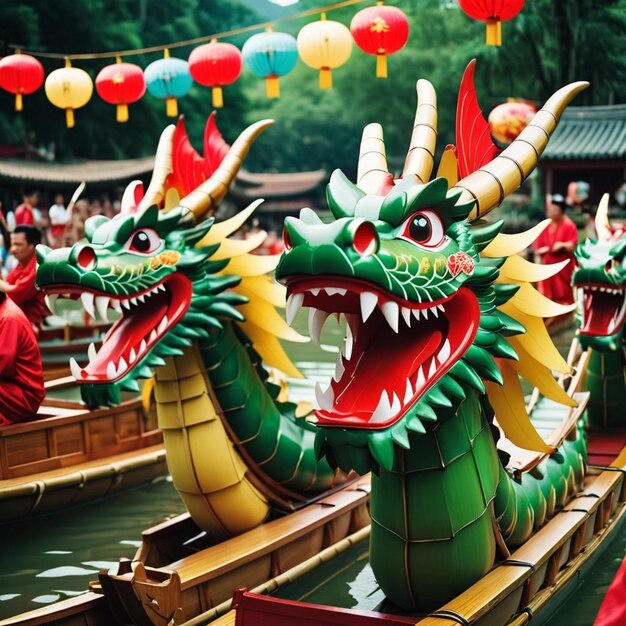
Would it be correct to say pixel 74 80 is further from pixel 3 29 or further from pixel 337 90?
pixel 337 90

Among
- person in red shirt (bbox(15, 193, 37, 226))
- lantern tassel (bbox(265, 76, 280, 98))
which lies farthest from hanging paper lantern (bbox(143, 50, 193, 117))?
person in red shirt (bbox(15, 193, 37, 226))

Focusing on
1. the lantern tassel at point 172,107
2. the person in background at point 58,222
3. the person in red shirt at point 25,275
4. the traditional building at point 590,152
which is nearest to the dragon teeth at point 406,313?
the person in red shirt at point 25,275

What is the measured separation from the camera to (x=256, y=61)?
390 inches

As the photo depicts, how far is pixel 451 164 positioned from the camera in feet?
11.1

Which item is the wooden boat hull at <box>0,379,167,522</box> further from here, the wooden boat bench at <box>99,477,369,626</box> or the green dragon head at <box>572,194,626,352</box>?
the green dragon head at <box>572,194,626,352</box>

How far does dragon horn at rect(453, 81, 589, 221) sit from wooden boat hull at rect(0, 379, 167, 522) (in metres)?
3.44

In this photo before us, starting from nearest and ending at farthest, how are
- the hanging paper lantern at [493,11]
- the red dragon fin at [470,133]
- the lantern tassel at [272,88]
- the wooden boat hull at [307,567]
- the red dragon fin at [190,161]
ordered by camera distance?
the wooden boat hull at [307,567] → the red dragon fin at [470,133] → the red dragon fin at [190,161] → the hanging paper lantern at [493,11] → the lantern tassel at [272,88]

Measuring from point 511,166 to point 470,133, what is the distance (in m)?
0.24

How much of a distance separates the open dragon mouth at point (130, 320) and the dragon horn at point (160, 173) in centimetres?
42

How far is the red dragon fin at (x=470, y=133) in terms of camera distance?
11.5ft

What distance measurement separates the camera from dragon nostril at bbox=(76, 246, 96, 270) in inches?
158

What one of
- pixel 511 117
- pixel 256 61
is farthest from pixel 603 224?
pixel 511 117

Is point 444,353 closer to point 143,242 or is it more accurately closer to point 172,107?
point 143,242

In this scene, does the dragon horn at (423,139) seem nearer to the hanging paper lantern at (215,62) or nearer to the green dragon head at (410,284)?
the green dragon head at (410,284)
